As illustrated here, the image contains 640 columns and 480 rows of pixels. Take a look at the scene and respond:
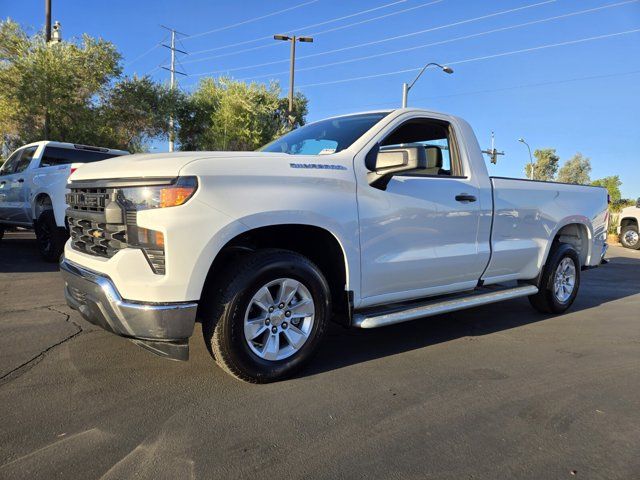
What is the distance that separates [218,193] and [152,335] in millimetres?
945

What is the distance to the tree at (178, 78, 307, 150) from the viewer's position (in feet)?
84.8

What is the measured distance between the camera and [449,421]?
2936 mm

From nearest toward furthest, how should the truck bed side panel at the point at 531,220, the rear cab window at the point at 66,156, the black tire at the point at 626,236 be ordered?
the truck bed side panel at the point at 531,220
the rear cab window at the point at 66,156
the black tire at the point at 626,236

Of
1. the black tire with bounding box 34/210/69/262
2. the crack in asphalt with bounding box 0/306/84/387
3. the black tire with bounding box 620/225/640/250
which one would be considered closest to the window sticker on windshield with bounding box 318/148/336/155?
the crack in asphalt with bounding box 0/306/84/387

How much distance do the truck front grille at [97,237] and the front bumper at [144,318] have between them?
0.61 feet

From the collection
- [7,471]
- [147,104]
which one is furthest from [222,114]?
[7,471]

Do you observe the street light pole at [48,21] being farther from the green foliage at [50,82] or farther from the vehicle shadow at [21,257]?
the vehicle shadow at [21,257]

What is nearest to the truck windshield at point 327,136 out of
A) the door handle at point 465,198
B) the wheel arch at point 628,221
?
the door handle at point 465,198

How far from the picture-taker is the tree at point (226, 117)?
84.8 ft

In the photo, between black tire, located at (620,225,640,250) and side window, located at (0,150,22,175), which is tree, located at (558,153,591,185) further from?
side window, located at (0,150,22,175)

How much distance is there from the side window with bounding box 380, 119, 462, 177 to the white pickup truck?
0.01m

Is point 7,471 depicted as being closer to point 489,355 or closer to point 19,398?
point 19,398

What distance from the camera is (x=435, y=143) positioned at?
4789 millimetres

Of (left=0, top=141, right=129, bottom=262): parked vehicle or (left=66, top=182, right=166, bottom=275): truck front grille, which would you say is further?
(left=0, top=141, right=129, bottom=262): parked vehicle
